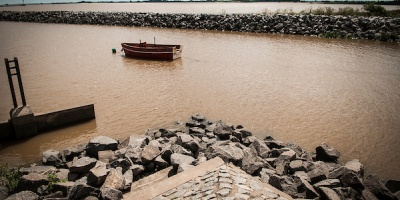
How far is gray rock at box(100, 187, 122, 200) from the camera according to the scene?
541cm

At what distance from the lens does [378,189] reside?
246 inches

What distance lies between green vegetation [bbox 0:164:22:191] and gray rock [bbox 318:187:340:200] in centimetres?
699

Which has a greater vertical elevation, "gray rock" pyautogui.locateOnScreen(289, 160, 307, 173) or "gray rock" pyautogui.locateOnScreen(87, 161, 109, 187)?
"gray rock" pyautogui.locateOnScreen(87, 161, 109, 187)

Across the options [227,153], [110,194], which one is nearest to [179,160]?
[227,153]

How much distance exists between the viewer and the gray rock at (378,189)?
20.2 feet

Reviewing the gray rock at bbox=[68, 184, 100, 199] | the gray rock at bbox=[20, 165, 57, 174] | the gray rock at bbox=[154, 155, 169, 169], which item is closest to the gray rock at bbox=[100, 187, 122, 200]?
the gray rock at bbox=[68, 184, 100, 199]

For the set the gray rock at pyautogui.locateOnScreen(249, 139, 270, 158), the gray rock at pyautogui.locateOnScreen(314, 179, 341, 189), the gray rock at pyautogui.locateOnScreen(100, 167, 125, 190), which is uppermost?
the gray rock at pyautogui.locateOnScreen(100, 167, 125, 190)

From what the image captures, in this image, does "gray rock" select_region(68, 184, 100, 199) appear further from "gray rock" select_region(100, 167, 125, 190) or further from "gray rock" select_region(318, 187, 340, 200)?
"gray rock" select_region(318, 187, 340, 200)

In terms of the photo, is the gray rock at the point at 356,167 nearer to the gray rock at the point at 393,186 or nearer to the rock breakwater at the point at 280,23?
the gray rock at the point at 393,186

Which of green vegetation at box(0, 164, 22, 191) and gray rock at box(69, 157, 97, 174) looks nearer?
green vegetation at box(0, 164, 22, 191)

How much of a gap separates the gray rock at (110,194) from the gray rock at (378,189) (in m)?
5.73

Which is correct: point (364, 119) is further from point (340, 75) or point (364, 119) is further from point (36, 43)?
point (36, 43)

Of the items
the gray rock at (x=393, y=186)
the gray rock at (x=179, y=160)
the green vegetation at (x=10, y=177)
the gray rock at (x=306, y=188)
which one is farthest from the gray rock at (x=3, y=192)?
the gray rock at (x=393, y=186)

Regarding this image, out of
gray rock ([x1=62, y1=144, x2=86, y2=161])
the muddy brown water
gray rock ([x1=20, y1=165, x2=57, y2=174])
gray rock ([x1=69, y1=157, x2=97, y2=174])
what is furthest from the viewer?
the muddy brown water
